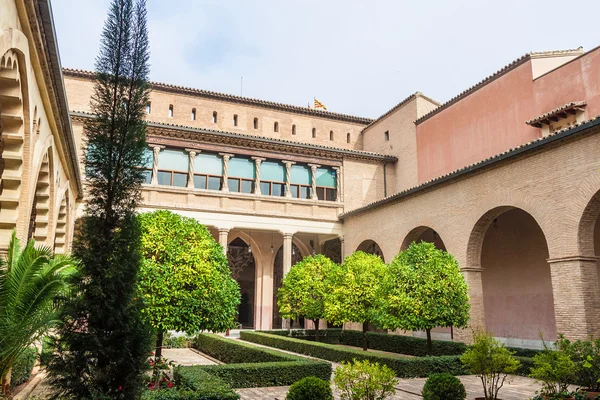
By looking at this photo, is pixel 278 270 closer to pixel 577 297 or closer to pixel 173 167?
pixel 173 167

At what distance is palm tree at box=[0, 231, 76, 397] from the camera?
22.5 ft

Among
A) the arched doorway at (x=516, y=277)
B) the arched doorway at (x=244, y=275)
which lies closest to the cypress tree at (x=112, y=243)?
the arched doorway at (x=516, y=277)

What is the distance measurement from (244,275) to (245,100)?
10.5 metres

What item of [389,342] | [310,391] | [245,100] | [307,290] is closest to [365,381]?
[310,391]

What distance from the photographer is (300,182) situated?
24547mm

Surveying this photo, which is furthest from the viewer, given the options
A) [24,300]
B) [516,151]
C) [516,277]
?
[516,277]

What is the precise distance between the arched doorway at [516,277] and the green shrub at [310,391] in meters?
9.98

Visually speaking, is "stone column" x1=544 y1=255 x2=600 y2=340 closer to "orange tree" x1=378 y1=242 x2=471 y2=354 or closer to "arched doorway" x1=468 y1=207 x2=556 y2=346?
"orange tree" x1=378 y1=242 x2=471 y2=354

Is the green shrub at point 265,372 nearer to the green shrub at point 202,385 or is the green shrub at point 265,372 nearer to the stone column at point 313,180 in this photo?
the green shrub at point 202,385

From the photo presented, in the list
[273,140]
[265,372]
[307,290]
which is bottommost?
[265,372]

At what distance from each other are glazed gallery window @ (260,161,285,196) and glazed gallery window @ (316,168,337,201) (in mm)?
1932

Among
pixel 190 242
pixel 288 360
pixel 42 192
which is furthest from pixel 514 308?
pixel 42 192

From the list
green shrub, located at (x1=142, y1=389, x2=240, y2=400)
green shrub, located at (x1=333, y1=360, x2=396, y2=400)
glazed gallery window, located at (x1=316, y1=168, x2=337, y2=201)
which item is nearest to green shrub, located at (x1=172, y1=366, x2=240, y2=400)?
green shrub, located at (x1=142, y1=389, x2=240, y2=400)

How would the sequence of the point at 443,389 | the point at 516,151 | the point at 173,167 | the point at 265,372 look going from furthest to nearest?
the point at 173,167
the point at 516,151
the point at 265,372
the point at 443,389
